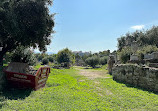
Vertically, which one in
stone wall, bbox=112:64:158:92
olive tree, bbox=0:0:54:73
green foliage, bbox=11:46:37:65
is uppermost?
olive tree, bbox=0:0:54:73

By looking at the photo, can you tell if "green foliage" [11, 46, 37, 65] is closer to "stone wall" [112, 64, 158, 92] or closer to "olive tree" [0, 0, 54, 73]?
"olive tree" [0, 0, 54, 73]

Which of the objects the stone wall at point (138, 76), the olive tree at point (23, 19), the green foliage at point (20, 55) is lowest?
the stone wall at point (138, 76)

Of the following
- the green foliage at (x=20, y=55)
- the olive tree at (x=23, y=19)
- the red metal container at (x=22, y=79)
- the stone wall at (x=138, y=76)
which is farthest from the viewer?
the green foliage at (x=20, y=55)

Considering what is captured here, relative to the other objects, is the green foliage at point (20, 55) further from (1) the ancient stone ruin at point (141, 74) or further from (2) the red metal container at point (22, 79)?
(1) the ancient stone ruin at point (141, 74)

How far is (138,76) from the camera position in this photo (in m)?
7.70

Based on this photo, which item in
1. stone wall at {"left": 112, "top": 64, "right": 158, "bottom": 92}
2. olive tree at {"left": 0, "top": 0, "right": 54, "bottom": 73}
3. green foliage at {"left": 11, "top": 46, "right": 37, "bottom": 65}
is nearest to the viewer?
olive tree at {"left": 0, "top": 0, "right": 54, "bottom": 73}

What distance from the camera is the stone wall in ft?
21.3

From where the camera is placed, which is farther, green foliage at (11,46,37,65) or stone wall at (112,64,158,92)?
green foliage at (11,46,37,65)

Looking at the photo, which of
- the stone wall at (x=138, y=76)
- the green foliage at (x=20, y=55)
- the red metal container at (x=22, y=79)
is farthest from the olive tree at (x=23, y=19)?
the stone wall at (x=138, y=76)

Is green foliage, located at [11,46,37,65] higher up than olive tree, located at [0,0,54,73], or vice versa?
olive tree, located at [0,0,54,73]

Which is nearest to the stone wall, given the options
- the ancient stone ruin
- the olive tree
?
the ancient stone ruin

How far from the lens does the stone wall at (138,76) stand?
649cm

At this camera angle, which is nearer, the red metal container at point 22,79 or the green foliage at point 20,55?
the red metal container at point 22,79

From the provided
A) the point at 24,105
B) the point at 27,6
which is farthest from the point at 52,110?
the point at 27,6
